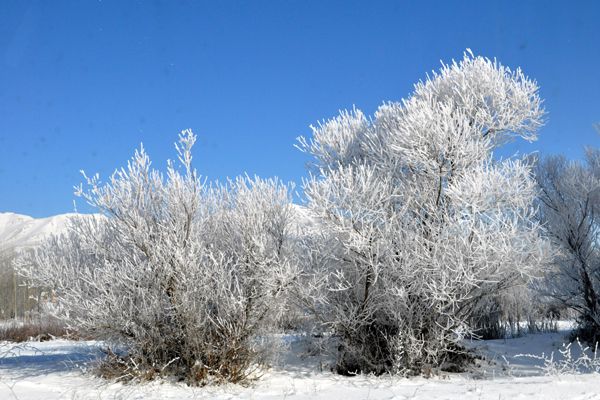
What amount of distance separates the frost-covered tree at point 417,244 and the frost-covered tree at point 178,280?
96 centimetres

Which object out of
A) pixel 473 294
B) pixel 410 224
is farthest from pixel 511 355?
pixel 410 224

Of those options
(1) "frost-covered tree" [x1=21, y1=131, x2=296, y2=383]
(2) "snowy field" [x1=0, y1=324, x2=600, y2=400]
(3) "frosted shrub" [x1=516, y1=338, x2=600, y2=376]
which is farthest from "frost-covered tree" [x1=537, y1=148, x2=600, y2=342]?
(1) "frost-covered tree" [x1=21, y1=131, x2=296, y2=383]

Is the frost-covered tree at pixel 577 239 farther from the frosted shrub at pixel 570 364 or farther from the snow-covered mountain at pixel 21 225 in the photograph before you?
the snow-covered mountain at pixel 21 225

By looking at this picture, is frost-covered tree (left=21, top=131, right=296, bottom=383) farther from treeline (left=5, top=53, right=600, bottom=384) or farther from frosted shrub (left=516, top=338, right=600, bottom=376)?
frosted shrub (left=516, top=338, right=600, bottom=376)

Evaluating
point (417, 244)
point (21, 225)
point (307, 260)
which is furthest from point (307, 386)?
point (21, 225)

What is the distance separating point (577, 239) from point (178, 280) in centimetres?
1043

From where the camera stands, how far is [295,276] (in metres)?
8.72

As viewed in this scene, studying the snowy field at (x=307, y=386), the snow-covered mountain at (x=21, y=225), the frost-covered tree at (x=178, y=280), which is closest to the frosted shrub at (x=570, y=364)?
the snowy field at (x=307, y=386)

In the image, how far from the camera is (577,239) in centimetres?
1352

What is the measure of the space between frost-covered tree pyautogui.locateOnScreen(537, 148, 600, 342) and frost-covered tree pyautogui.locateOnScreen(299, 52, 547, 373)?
→ 181 inches

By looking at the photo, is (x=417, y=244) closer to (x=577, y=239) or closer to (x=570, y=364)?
(x=570, y=364)

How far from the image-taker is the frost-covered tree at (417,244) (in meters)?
8.78

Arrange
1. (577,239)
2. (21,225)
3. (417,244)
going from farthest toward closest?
(21,225), (577,239), (417,244)

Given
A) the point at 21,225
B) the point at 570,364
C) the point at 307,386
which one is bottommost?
the point at 570,364
